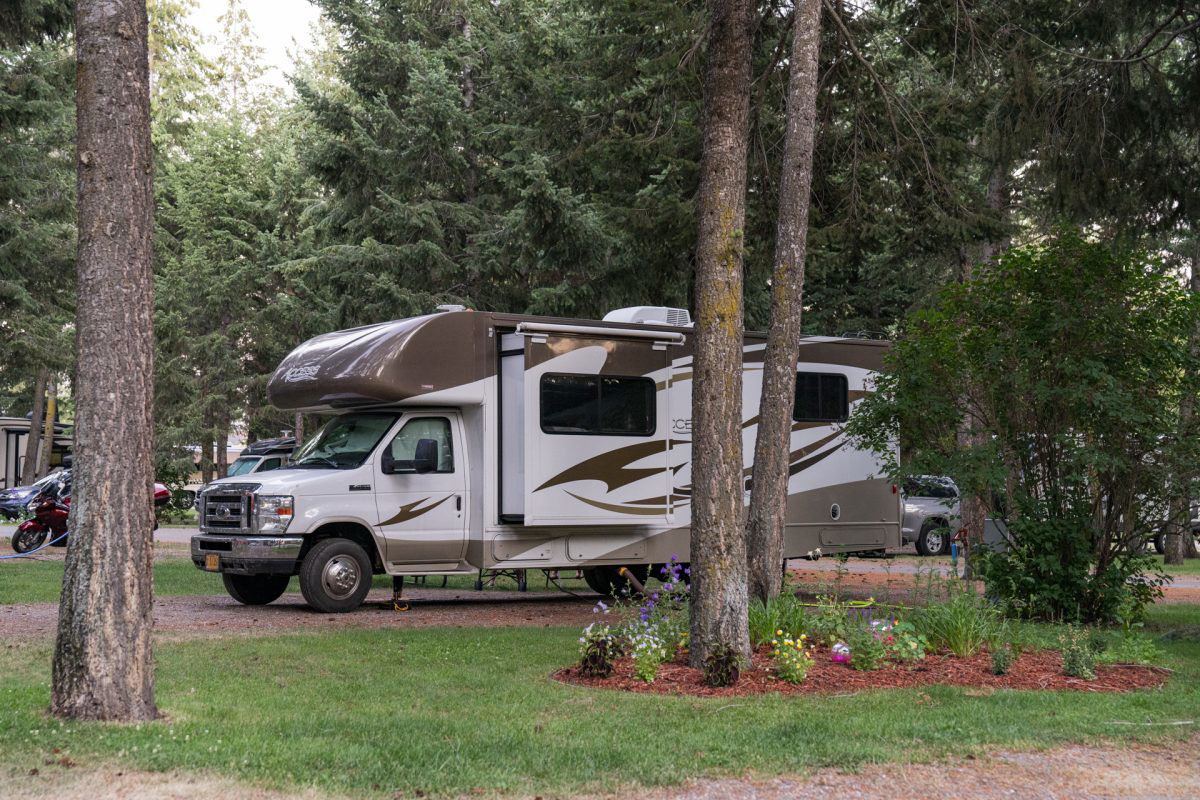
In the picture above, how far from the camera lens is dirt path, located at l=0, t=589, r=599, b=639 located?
1226cm

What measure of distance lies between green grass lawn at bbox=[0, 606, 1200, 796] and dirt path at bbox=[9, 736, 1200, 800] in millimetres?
143

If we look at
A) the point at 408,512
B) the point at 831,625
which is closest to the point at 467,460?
the point at 408,512

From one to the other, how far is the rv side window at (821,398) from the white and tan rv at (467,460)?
71.0 inches

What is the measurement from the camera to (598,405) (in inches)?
578

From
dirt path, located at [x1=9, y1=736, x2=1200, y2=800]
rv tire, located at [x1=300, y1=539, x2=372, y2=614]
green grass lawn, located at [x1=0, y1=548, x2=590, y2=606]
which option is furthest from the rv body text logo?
dirt path, located at [x1=9, y1=736, x2=1200, y2=800]

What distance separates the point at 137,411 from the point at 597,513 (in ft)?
26.0

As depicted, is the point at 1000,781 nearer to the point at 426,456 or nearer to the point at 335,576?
the point at 426,456

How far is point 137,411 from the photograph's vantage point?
721cm

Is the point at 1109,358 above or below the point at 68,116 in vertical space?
below

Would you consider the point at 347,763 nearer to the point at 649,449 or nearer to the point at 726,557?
the point at 726,557

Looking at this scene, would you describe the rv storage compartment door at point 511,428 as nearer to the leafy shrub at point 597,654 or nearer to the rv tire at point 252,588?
the rv tire at point 252,588

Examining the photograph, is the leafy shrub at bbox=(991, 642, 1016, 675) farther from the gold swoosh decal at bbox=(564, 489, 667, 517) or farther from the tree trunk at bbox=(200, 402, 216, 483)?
the tree trunk at bbox=(200, 402, 216, 483)

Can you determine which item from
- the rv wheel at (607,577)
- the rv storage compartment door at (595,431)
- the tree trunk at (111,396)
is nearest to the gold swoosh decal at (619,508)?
the rv storage compartment door at (595,431)

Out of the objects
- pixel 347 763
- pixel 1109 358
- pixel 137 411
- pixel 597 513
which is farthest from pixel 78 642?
pixel 1109 358
